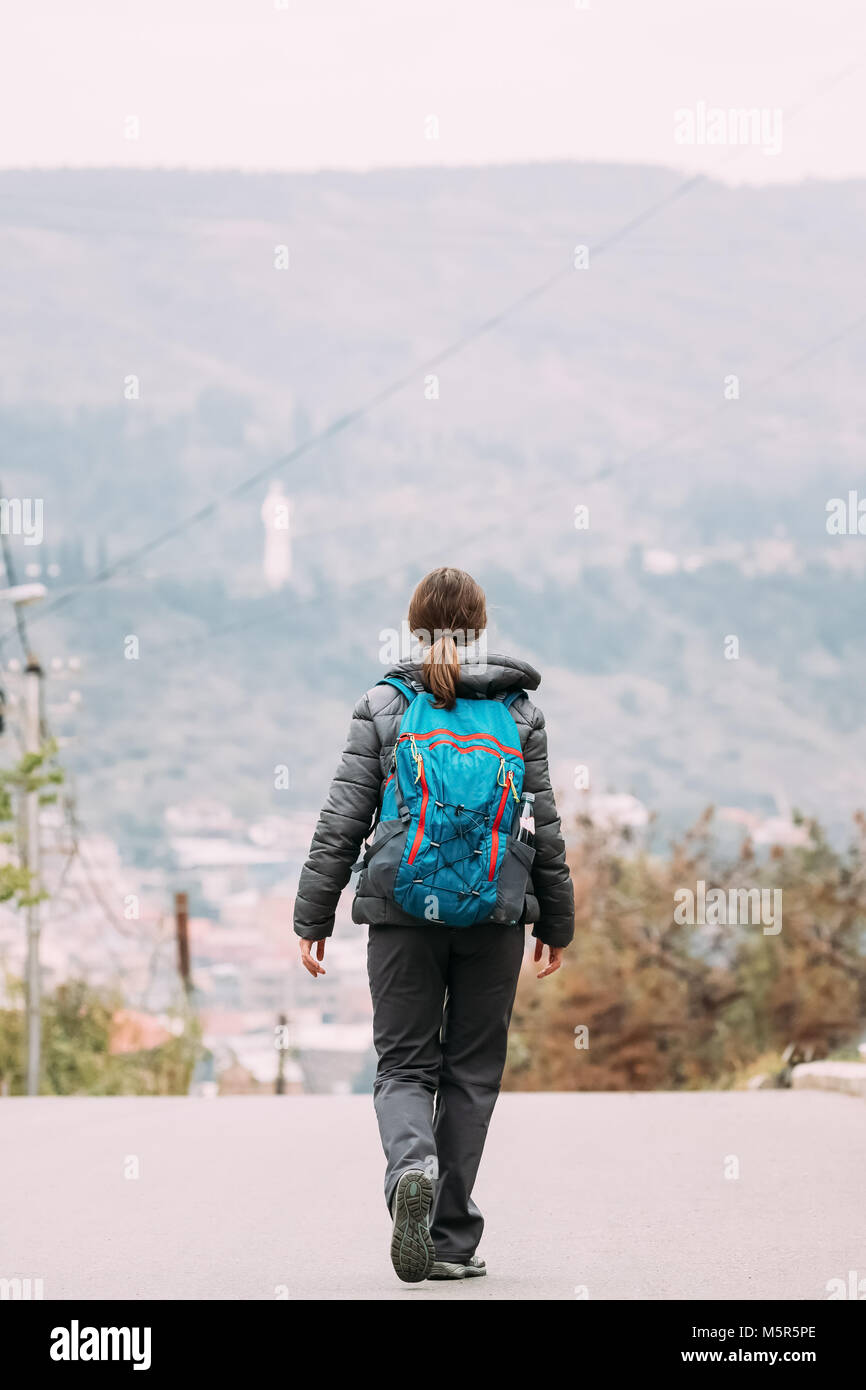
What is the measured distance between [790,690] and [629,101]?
4756 cm

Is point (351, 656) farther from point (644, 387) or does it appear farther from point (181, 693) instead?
point (644, 387)

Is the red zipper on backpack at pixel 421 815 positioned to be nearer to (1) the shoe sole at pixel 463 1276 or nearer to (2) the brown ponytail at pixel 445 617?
(2) the brown ponytail at pixel 445 617

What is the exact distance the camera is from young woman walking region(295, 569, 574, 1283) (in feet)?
19.4

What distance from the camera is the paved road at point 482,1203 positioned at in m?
6.12

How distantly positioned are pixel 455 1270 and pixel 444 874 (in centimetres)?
116

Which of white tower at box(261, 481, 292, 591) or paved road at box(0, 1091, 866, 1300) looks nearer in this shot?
paved road at box(0, 1091, 866, 1300)

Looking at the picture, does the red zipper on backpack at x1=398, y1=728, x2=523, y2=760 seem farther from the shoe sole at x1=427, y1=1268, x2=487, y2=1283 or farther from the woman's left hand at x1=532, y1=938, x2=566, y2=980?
the shoe sole at x1=427, y1=1268, x2=487, y2=1283

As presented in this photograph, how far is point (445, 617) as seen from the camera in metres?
6.14

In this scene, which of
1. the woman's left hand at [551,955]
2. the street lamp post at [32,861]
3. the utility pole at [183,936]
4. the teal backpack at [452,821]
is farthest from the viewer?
the utility pole at [183,936]

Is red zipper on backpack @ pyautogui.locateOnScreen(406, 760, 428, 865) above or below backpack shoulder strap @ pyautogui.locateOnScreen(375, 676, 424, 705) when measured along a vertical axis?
below

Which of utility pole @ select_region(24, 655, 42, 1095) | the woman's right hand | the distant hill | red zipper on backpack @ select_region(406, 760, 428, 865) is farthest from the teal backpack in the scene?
the distant hill

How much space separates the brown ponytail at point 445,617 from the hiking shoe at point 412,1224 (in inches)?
52.7

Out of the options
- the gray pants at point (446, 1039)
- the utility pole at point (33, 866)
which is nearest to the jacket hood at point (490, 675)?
the gray pants at point (446, 1039)

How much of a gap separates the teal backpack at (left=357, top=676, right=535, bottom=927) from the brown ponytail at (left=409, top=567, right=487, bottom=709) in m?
0.12
